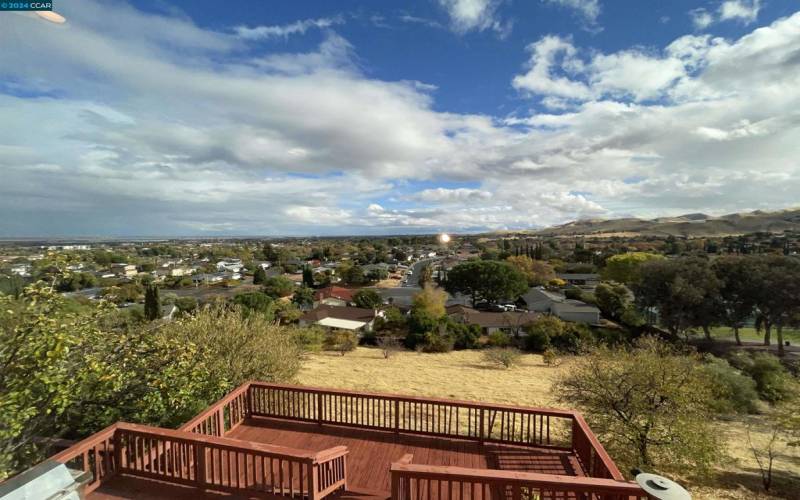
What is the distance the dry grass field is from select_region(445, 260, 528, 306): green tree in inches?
674

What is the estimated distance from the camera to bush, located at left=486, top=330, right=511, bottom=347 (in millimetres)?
28619

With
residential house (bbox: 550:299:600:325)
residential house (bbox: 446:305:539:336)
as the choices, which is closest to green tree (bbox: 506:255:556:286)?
residential house (bbox: 550:299:600:325)

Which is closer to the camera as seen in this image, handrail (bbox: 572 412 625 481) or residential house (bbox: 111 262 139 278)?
handrail (bbox: 572 412 625 481)

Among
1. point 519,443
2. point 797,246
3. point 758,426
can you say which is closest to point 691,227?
point 797,246

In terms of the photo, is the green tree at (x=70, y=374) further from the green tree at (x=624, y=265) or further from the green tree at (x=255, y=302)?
the green tree at (x=624, y=265)

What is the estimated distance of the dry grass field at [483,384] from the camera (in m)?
9.55

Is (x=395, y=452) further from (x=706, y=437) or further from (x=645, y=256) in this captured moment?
(x=645, y=256)

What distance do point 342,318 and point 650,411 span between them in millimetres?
30011

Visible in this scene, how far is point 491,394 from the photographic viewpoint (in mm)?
15617

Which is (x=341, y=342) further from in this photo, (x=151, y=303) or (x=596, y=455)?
(x=596, y=455)

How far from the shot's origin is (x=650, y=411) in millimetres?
8539

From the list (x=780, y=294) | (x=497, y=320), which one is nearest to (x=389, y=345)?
(x=497, y=320)

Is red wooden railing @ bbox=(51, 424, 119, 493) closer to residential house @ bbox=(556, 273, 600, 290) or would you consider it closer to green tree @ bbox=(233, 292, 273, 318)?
green tree @ bbox=(233, 292, 273, 318)

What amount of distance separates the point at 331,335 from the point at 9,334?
24426 mm
